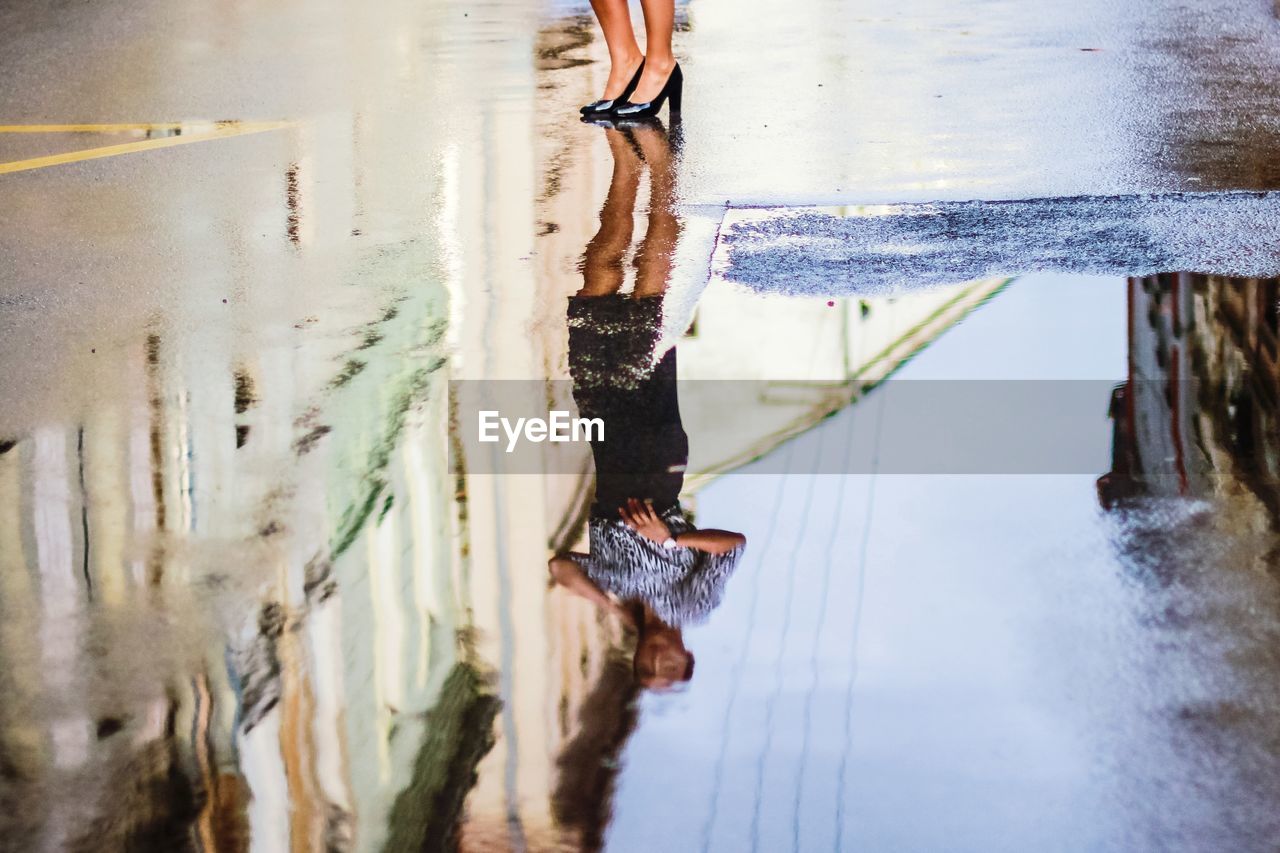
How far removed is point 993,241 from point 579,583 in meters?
2.94

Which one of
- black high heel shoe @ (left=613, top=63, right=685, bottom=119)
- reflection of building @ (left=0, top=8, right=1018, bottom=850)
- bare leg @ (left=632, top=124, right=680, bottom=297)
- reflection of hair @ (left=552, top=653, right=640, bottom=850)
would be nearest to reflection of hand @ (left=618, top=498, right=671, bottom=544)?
reflection of building @ (left=0, top=8, right=1018, bottom=850)

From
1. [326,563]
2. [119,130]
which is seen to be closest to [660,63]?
[119,130]

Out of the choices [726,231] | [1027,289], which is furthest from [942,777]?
[726,231]

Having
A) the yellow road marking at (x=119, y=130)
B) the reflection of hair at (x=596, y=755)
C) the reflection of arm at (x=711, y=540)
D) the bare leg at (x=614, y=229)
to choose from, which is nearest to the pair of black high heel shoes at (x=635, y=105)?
the bare leg at (x=614, y=229)

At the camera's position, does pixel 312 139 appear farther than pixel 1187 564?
Yes

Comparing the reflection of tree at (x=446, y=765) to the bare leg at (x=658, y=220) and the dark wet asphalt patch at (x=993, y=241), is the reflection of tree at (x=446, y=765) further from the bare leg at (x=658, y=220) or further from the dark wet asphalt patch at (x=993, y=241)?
the dark wet asphalt patch at (x=993, y=241)

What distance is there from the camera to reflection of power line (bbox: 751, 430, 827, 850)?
292 cm

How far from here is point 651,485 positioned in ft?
14.2

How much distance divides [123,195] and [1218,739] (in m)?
5.62

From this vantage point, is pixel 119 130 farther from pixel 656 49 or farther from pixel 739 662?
pixel 739 662

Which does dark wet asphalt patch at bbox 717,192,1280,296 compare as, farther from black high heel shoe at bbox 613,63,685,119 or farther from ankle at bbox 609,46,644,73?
ankle at bbox 609,46,644,73

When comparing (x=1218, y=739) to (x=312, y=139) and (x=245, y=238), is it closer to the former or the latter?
(x=245, y=238)

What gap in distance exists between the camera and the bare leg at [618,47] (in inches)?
341

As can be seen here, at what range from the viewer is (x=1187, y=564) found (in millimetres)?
3736
